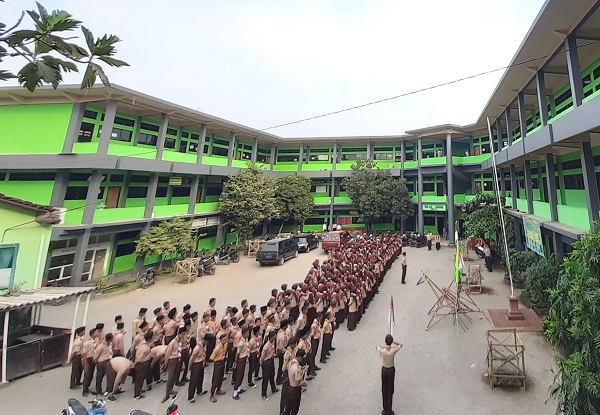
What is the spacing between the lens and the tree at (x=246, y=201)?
20.0m

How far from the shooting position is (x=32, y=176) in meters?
13.5

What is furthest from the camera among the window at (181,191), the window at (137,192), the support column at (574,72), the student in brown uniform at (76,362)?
the window at (181,191)

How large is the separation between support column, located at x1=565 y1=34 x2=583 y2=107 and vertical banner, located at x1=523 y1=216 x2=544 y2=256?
484 cm

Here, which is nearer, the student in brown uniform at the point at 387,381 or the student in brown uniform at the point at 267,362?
the student in brown uniform at the point at 387,381

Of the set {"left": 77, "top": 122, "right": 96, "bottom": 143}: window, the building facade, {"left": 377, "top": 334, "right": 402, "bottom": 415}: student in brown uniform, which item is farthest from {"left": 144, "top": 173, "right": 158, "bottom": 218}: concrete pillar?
{"left": 377, "top": 334, "right": 402, "bottom": 415}: student in brown uniform

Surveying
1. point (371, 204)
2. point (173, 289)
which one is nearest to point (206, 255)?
point (173, 289)

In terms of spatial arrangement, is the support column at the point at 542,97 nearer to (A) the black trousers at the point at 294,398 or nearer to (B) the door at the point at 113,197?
(A) the black trousers at the point at 294,398

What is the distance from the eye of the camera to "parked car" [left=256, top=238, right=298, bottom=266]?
1714 cm

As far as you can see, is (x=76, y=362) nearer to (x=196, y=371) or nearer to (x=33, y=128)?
(x=196, y=371)

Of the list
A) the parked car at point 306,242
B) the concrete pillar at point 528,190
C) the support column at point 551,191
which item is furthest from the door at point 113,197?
the concrete pillar at point 528,190

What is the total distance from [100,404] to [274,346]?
318cm

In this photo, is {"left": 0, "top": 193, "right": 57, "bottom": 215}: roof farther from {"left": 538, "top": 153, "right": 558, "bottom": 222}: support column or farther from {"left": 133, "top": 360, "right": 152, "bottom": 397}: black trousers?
{"left": 538, "top": 153, "right": 558, "bottom": 222}: support column

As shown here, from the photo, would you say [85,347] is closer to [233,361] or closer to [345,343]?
[233,361]

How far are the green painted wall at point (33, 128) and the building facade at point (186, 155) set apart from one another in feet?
0.17
